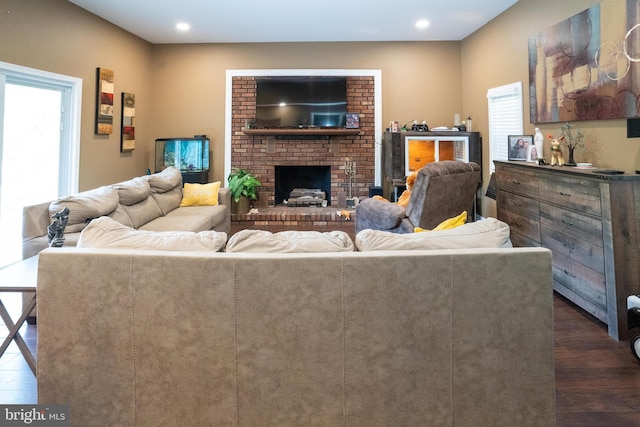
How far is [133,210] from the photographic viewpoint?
3.78 meters

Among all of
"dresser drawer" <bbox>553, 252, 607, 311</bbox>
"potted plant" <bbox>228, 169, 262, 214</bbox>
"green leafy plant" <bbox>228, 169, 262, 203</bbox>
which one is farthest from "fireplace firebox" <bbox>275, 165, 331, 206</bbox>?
"dresser drawer" <bbox>553, 252, 607, 311</bbox>

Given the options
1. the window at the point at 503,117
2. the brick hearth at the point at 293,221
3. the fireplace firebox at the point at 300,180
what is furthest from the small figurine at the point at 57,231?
the window at the point at 503,117

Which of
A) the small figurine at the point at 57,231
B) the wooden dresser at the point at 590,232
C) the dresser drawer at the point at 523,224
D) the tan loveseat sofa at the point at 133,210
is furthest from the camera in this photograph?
the dresser drawer at the point at 523,224

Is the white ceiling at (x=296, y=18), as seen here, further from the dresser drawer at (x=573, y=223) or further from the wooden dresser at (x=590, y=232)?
the dresser drawer at (x=573, y=223)

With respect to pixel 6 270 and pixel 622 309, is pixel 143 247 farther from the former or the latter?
pixel 622 309

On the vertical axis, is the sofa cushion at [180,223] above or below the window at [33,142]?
below

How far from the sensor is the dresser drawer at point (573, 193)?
2627mm

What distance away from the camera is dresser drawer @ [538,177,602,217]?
2.63 m

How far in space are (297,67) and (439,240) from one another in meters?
5.37

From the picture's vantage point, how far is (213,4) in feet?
15.3

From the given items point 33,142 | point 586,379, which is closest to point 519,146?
point 586,379

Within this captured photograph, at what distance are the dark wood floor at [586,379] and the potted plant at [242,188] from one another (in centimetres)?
369

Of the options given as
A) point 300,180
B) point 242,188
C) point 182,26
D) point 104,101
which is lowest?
point 300,180

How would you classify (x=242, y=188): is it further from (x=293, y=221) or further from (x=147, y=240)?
(x=147, y=240)
